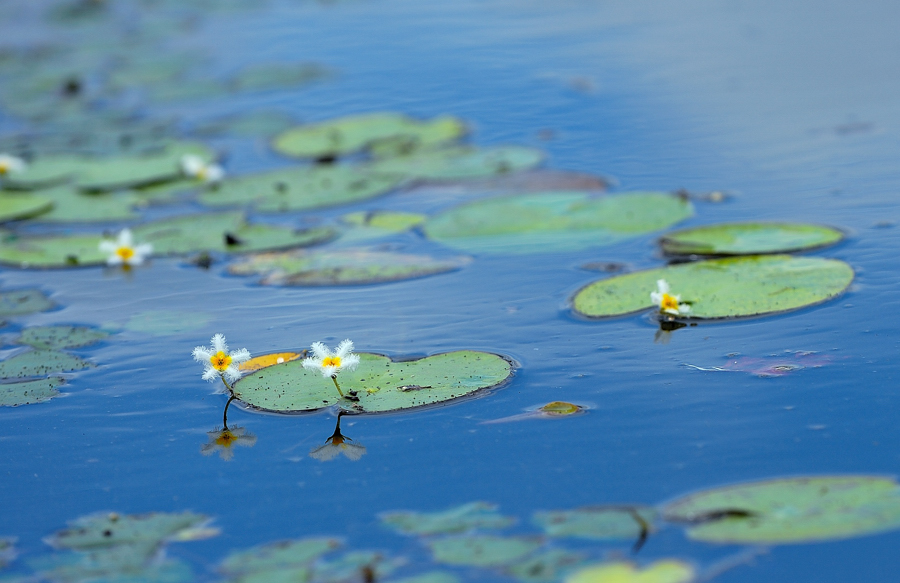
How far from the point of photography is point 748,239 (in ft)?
13.6

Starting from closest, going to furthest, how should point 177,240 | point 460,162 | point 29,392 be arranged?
point 29,392 → point 177,240 → point 460,162

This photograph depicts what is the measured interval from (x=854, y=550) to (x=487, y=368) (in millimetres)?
1325

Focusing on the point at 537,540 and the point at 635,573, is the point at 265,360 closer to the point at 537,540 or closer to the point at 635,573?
the point at 537,540

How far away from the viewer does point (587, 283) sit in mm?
4004

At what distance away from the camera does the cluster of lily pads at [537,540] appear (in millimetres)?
2312

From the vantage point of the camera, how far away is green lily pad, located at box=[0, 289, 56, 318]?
4195 mm

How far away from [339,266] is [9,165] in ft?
9.78

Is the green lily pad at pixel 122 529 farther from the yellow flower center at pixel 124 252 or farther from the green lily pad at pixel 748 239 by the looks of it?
the green lily pad at pixel 748 239

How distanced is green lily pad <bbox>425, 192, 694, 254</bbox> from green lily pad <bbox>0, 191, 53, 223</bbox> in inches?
91.9

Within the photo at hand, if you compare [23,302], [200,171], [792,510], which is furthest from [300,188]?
[792,510]

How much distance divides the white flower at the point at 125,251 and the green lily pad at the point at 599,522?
2898 millimetres

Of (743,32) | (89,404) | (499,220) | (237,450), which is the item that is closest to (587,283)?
(499,220)

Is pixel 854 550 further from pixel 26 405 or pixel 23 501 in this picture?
pixel 26 405

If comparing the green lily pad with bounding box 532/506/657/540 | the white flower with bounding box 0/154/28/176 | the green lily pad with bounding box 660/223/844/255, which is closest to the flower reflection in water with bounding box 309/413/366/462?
the green lily pad with bounding box 532/506/657/540
